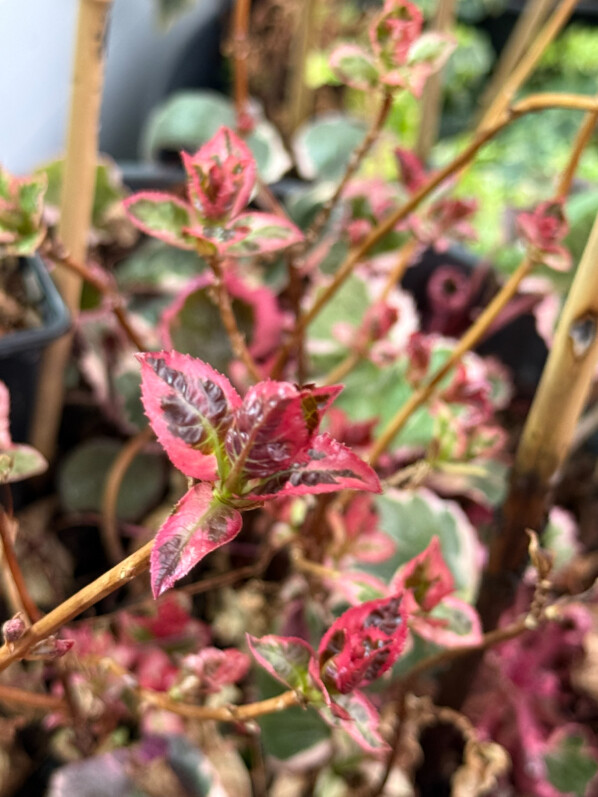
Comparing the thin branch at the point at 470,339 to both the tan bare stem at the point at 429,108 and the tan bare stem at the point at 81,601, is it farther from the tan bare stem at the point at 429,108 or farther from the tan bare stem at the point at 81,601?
the tan bare stem at the point at 429,108

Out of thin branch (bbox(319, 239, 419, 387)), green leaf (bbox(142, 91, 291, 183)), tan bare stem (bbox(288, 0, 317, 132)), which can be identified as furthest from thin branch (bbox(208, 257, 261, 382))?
tan bare stem (bbox(288, 0, 317, 132))

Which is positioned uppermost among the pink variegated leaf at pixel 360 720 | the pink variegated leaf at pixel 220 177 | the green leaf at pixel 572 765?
the pink variegated leaf at pixel 220 177

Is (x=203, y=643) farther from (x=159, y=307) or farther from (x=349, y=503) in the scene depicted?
(x=159, y=307)

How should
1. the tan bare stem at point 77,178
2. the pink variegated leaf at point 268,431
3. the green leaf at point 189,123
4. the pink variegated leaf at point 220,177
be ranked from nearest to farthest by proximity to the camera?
the pink variegated leaf at point 268,431, the pink variegated leaf at point 220,177, the tan bare stem at point 77,178, the green leaf at point 189,123

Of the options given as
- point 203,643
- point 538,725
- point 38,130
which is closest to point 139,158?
point 38,130

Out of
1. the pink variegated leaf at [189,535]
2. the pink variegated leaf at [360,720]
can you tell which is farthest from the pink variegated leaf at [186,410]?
the pink variegated leaf at [360,720]

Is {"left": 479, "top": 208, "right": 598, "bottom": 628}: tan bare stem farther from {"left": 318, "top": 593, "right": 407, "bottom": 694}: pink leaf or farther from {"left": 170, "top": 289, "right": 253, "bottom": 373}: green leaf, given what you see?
{"left": 170, "top": 289, "right": 253, "bottom": 373}: green leaf
